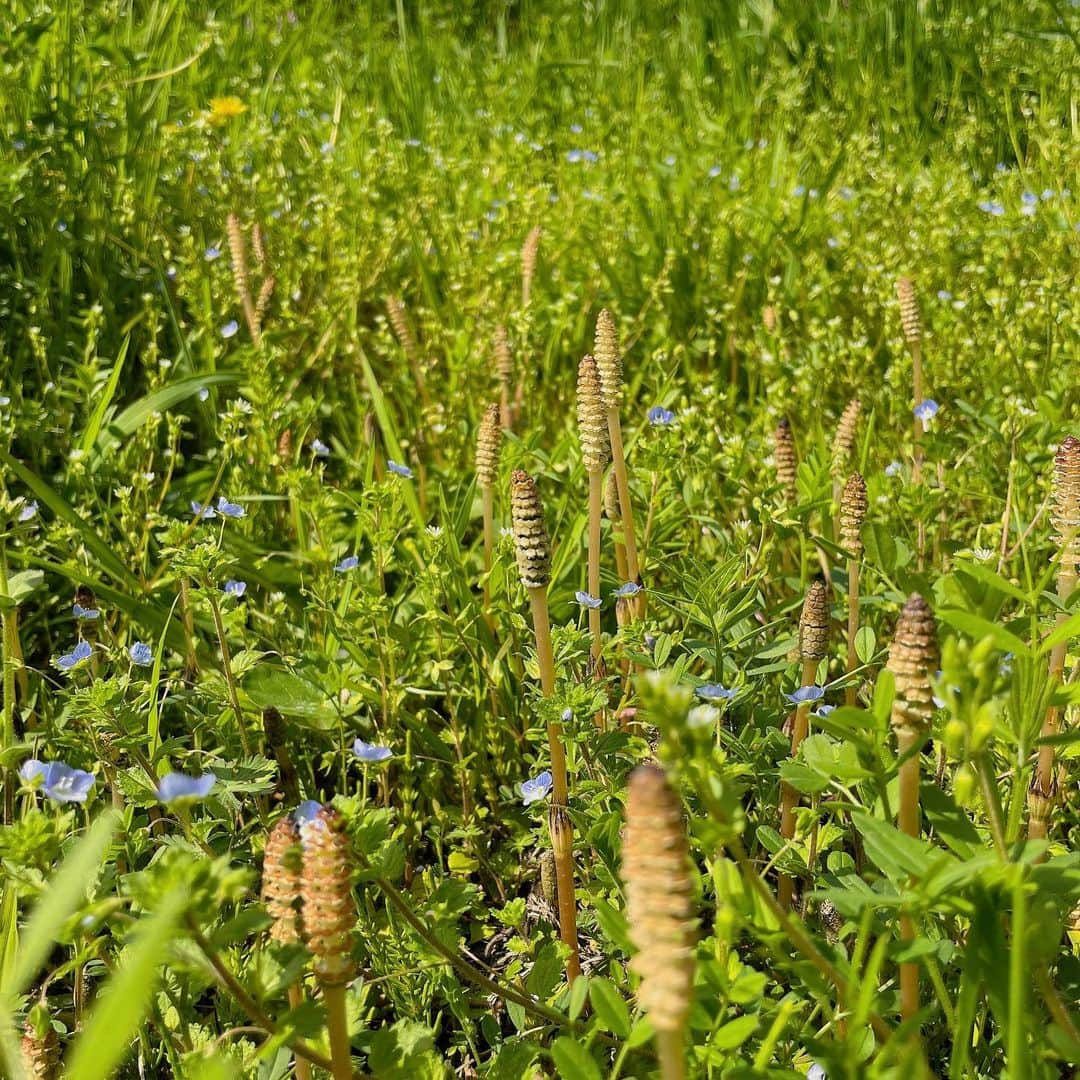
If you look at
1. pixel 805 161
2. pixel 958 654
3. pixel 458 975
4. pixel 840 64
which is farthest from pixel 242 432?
pixel 840 64

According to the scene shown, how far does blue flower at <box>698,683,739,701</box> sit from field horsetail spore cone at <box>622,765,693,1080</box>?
2.65ft

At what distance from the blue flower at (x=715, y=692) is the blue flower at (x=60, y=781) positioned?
786 mm

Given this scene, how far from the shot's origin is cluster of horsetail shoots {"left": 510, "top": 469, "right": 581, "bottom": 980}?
4.70 feet

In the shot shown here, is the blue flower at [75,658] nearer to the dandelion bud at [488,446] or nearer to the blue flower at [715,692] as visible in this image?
the dandelion bud at [488,446]

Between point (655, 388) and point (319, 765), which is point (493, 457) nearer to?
point (319, 765)

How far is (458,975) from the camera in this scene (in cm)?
167

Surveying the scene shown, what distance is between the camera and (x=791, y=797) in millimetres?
1572

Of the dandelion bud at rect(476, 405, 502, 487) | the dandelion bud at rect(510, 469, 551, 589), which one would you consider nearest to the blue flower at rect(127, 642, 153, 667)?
the dandelion bud at rect(476, 405, 502, 487)

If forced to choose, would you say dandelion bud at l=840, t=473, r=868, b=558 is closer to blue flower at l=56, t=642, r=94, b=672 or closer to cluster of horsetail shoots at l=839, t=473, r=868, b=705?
cluster of horsetail shoots at l=839, t=473, r=868, b=705

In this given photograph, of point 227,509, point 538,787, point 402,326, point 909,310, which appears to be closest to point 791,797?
point 538,787

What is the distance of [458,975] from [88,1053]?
39.3 inches

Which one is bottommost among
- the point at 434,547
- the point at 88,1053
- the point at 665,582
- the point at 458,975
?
the point at 458,975

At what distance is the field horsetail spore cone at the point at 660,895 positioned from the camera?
2.43ft

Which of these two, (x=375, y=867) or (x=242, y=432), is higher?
(x=375, y=867)
